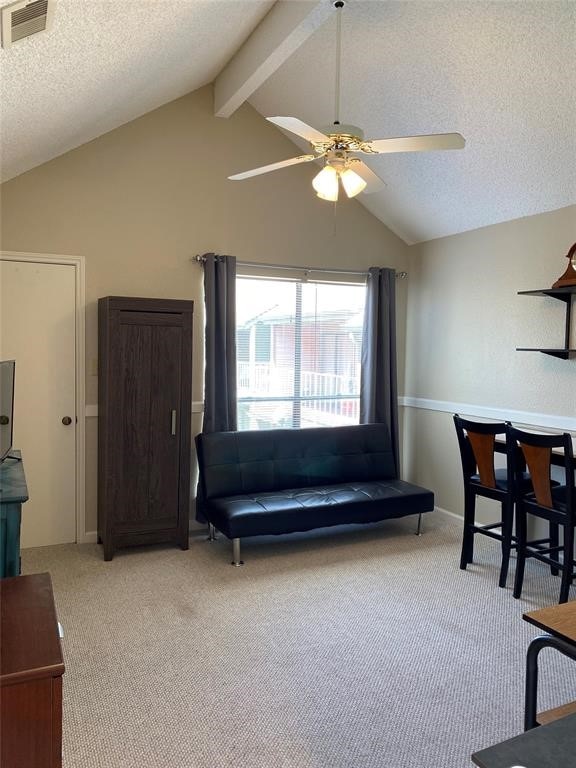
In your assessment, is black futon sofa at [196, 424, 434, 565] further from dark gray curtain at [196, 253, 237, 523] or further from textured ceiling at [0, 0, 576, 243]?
textured ceiling at [0, 0, 576, 243]

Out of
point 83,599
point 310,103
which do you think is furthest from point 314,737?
point 310,103

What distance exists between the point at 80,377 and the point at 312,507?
1.99m

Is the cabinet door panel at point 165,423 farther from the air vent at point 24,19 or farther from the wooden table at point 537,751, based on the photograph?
the wooden table at point 537,751

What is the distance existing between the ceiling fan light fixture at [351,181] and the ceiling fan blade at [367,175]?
0.08 ft

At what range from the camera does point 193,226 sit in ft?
15.1

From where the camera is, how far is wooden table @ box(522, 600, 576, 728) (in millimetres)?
1604

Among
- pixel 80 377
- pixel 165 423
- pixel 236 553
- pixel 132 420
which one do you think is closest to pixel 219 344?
pixel 165 423

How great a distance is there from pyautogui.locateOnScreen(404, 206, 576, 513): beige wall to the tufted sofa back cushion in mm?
541

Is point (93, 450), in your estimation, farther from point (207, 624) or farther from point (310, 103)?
point (310, 103)

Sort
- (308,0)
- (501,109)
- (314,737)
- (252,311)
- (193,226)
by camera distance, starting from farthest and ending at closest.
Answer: (252,311) → (193,226) → (501,109) → (308,0) → (314,737)

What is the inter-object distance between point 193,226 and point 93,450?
1.94 m

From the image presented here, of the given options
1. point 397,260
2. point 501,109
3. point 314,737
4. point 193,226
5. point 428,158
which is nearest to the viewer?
point 314,737

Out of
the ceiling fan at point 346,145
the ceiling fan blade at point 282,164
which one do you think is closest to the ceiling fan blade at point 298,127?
the ceiling fan at point 346,145

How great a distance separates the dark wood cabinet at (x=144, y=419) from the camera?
398cm
